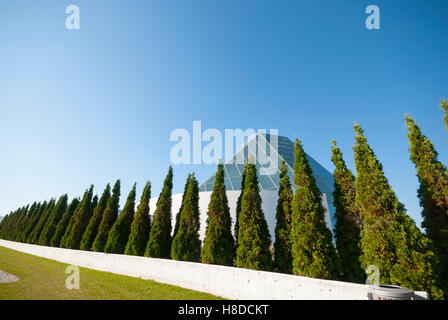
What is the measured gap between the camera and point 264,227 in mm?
9352

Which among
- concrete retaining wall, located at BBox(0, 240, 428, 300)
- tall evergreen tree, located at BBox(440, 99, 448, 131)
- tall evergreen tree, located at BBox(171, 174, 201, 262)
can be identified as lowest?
concrete retaining wall, located at BBox(0, 240, 428, 300)

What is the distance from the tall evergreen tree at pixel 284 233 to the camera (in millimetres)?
8602

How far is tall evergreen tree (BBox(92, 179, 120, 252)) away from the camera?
49.5 feet

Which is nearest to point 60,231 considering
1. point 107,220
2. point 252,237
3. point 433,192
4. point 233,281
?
point 107,220

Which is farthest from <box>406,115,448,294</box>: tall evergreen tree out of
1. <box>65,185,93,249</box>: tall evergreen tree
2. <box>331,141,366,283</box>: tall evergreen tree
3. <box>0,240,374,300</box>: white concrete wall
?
<box>65,185,93,249</box>: tall evergreen tree

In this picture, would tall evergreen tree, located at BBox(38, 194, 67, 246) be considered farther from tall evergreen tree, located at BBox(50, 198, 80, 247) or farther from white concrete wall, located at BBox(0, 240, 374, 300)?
white concrete wall, located at BBox(0, 240, 374, 300)

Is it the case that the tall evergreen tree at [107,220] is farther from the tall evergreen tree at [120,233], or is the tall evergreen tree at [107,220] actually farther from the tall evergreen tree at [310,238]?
the tall evergreen tree at [310,238]

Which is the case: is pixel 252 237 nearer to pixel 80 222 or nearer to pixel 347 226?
pixel 347 226

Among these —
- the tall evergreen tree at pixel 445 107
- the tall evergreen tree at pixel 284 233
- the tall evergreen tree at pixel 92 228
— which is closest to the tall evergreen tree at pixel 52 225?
the tall evergreen tree at pixel 92 228

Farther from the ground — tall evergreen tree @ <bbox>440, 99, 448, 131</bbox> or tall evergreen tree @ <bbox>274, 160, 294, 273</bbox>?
tall evergreen tree @ <bbox>440, 99, 448, 131</bbox>

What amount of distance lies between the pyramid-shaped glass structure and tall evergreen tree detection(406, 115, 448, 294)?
334 inches

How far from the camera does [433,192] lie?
23.6 ft

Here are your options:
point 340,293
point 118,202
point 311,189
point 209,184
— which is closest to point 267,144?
point 209,184
